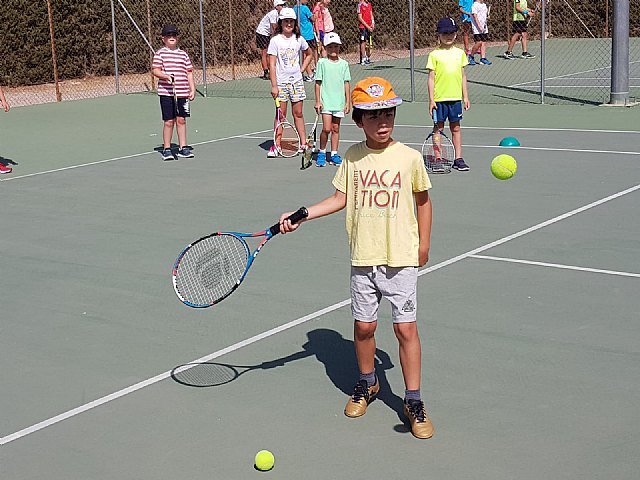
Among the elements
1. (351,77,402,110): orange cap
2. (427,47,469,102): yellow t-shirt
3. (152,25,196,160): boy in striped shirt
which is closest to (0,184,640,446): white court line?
(351,77,402,110): orange cap

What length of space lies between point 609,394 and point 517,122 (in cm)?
1113

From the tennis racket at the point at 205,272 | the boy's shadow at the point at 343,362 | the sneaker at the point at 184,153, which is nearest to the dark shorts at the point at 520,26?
the sneaker at the point at 184,153

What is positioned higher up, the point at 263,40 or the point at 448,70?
the point at 263,40

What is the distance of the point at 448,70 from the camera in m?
11.6

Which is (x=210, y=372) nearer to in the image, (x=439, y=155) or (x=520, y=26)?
(x=439, y=155)

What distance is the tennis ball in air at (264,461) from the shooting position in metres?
4.68

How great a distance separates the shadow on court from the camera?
5.76 metres

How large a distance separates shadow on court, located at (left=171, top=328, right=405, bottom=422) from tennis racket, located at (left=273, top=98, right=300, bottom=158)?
291 inches

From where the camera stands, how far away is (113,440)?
511cm

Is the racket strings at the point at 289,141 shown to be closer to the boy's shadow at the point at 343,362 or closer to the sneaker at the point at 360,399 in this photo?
the boy's shadow at the point at 343,362

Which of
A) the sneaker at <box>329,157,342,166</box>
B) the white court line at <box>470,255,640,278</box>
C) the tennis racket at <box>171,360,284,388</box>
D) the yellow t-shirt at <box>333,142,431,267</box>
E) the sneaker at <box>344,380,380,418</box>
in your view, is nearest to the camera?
the yellow t-shirt at <box>333,142,431,267</box>

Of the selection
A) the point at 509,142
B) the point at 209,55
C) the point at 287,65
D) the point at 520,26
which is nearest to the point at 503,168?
the point at 509,142

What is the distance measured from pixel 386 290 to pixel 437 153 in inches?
285

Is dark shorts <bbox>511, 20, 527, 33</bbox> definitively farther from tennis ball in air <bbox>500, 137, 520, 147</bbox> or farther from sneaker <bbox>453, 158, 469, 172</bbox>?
sneaker <bbox>453, 158, 469, 172</bbox>
